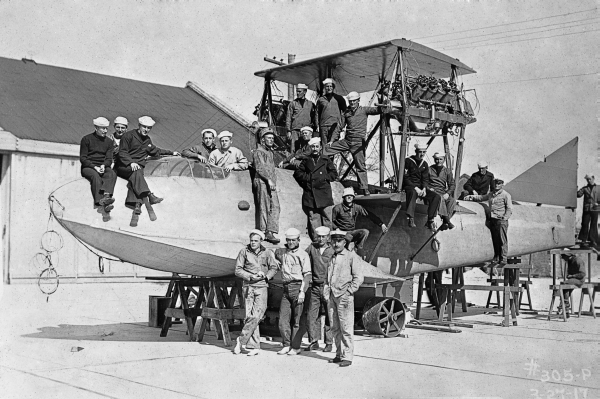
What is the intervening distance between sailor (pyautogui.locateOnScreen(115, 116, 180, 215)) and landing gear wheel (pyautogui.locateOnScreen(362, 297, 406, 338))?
5416 millimetres

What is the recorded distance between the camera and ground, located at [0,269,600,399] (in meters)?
9.52

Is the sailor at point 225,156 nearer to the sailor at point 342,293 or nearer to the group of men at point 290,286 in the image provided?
the group of men at point 290,286


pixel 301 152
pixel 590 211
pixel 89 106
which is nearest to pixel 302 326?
pixel 301 152

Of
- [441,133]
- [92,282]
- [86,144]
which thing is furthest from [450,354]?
[92,282]

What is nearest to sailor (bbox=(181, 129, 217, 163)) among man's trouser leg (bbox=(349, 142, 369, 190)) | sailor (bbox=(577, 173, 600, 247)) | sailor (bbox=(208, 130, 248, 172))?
sailor (bbox=(208, 130, 248, 172))

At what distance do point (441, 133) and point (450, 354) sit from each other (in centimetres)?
658

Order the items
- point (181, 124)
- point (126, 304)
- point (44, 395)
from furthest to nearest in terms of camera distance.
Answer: point (181, 124), point (126, 304), point (44, 395)

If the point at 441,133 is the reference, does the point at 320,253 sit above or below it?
below

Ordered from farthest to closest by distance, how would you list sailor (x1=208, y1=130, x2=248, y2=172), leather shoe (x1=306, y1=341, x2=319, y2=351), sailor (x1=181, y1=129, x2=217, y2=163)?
sailor (x1=208, y1=130, x2=248, y2=172)
sailor (x1=181, y1=129, x2=217, y2=163)
leather shoe (x1=306, y1=341, x2=319, y2=351)

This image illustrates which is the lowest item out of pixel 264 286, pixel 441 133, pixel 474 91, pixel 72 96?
pixel 264 286

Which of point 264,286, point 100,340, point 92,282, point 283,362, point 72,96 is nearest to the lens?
point 283,362

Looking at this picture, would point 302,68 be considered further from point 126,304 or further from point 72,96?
point 72,96

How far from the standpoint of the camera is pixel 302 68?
18.4m

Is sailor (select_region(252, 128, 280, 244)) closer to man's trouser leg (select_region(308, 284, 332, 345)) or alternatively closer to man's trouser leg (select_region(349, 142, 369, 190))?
man's trouser leg (select_region(308, 284, 332, 345))
